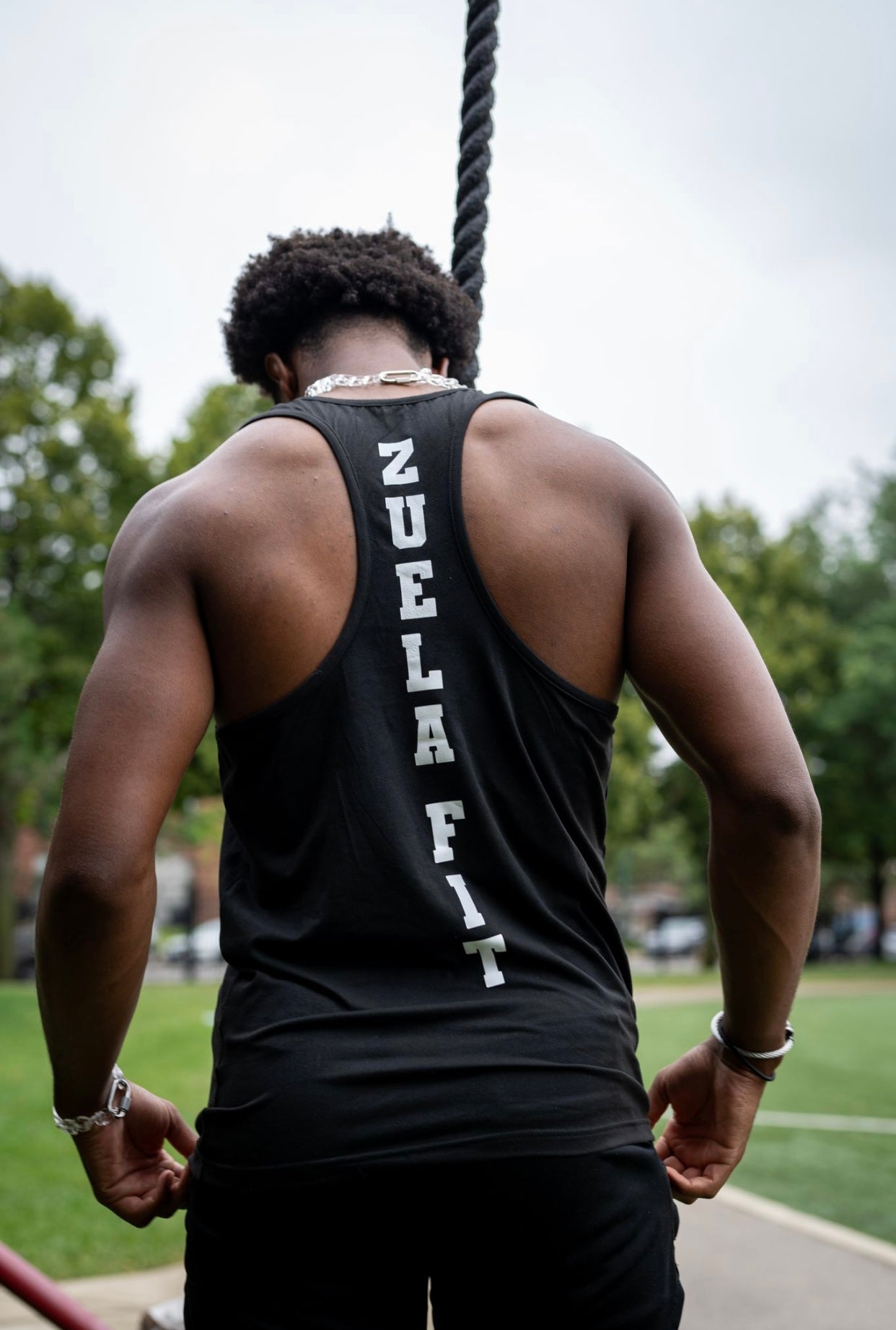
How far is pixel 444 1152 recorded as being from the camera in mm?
1317

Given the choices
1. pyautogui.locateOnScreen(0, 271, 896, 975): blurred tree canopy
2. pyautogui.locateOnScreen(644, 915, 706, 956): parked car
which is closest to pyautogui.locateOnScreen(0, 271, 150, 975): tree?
pyautogui.locateOnScreen(0, 271, 896, 975): blurred tree canopy

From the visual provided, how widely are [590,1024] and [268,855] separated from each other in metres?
0.43

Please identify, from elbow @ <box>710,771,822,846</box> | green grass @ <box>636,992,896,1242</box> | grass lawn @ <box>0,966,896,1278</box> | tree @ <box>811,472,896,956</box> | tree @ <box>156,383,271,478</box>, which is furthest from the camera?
tree @ <box>811,472,896,956</box>

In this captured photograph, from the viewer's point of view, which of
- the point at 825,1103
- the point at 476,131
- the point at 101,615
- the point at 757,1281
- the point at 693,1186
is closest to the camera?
the point at 693,1186

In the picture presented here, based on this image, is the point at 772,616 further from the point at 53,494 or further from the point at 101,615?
the point at 101,615

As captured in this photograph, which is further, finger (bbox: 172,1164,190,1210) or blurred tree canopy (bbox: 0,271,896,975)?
blurred tree canopy (bbox: 0,271,896,975)

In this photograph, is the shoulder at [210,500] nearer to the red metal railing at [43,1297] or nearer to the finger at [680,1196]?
the finger at [680,1196]

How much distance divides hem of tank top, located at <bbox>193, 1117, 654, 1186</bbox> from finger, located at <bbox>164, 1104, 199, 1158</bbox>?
0.40 m

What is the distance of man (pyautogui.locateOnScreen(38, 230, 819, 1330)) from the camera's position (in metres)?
1.35

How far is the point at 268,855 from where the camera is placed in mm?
1506

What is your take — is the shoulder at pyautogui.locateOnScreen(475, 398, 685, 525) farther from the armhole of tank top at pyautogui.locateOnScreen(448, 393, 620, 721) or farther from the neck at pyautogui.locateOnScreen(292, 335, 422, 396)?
the neck at pyautogui.locateOnScreen(292, 335, 422, 396)

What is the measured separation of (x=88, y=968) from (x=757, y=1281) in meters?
4.36

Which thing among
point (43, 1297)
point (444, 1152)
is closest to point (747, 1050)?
point (444, 1152)

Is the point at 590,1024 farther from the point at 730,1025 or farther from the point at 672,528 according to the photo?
the point at 672,528
